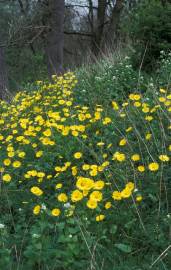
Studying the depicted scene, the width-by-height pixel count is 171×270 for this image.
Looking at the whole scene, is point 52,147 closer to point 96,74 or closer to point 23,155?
point 23,155

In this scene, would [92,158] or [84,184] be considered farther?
[92,158]

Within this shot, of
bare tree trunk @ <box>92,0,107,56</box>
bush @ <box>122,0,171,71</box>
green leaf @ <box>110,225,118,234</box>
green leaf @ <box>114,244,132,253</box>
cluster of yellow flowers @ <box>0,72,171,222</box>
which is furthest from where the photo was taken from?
bare tree trunk @ <box>92,0,107,56</box>

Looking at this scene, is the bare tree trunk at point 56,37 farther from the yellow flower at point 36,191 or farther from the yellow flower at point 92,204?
the yellow flower at point 92,204

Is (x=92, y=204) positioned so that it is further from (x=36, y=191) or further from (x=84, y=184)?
(x=36, y=191)

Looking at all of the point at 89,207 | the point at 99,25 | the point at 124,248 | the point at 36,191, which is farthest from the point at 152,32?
the point at 99,25

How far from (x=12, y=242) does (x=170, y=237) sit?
3.30 ft

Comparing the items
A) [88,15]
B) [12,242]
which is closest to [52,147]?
[12,242]

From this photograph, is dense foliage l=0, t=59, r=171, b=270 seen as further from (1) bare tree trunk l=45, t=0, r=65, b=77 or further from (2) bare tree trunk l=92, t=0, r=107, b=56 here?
(2) bare tree trunk l=92, t=0, r=107, b=56

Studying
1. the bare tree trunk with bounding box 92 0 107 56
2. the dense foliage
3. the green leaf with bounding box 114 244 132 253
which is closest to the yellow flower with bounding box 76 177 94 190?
the dense foliage

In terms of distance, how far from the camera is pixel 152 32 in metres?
6.44

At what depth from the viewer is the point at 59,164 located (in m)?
3.75

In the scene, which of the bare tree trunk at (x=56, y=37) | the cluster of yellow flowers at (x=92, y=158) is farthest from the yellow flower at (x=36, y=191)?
the bare tree trunk at (x=56, y=37)

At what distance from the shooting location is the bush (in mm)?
6332

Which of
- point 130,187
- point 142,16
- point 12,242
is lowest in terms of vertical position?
point 12,242
